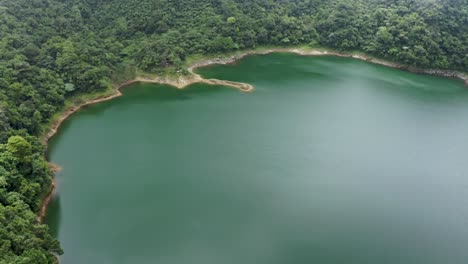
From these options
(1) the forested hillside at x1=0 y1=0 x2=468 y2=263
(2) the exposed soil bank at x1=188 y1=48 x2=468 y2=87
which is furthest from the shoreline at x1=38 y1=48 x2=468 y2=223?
(1) the forested hillside at x1=0 y1=0 x2=468 y2=263

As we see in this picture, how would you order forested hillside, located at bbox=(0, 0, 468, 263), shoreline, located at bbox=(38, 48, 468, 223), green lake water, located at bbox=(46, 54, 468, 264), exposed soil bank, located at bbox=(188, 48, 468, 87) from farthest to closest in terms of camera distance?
exposed soil bank, located at bbox=(188, 48, 468, 87) → shoreline, located at bbox=(38, 48, 468, 223) → forested hillside, located at bbox=(0, 0, 468, 263) → green lake water, located at bbox=(46, 54, 468, 264)

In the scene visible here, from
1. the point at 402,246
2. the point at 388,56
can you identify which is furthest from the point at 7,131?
the point at 388,56

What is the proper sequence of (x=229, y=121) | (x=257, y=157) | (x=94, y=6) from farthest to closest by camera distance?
(x=94, y=6)
(x=229, y=121)
(x=257, y=157)

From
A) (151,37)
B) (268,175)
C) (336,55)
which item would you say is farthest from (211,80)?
(268,175)

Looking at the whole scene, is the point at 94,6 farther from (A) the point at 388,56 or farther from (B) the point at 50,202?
(A) the point at 388,56

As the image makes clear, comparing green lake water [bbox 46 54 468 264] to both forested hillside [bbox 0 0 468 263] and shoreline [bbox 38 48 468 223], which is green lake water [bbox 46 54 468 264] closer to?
shoreline [bbox 38 48 468 223]

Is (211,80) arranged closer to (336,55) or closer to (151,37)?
(151,37)
